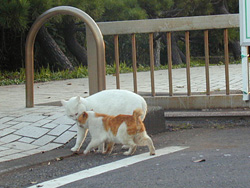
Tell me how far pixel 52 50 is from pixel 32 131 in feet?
27.4

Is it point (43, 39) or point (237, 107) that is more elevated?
point (43, 39)

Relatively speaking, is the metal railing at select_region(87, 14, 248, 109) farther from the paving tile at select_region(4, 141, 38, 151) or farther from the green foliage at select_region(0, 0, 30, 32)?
the green foliage at select_region(0, 0, 30, 32)

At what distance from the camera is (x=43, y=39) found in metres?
13.0

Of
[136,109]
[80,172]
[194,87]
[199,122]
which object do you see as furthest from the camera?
[194,87]

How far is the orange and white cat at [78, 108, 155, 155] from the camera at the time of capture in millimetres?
4121

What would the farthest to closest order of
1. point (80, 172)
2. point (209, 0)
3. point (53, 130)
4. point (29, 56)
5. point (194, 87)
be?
point (209, 0) < point (194, 87) < point (29, 56) < point (53, 130) < point (80, 172)

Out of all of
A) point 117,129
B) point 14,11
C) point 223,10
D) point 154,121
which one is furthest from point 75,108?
point 223,10

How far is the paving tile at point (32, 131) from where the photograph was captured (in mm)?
4996

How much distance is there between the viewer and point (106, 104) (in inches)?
179

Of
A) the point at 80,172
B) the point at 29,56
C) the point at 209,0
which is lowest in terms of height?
the point at 80,172

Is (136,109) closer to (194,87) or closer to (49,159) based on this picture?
(49,159)

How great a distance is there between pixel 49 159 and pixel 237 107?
2.88 m

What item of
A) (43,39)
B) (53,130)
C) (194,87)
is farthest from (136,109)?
(43,39)

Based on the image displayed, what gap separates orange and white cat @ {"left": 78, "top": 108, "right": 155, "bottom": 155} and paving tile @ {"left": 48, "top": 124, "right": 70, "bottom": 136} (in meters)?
0.76
